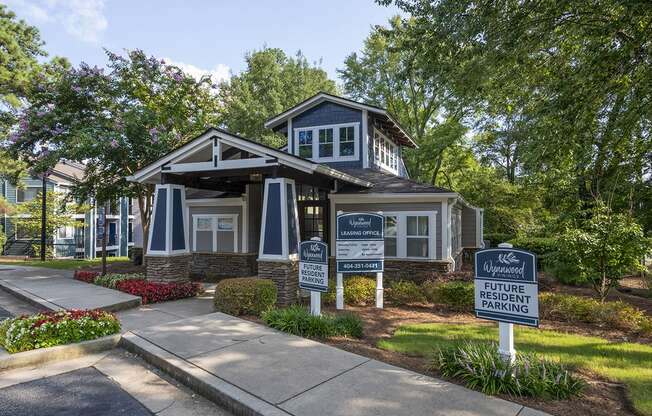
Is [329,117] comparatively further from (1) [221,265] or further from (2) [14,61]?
(2) [14,61]

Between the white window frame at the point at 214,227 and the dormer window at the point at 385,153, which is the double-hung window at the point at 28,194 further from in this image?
the dormer window at the point at 385,153

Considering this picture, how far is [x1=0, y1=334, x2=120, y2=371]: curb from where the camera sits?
5207 millimetres

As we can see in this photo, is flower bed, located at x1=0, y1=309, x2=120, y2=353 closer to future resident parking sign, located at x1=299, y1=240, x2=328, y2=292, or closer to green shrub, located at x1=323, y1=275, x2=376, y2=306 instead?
future resident parking sign, located at x1=299, y1=240, x2=328, y2=292

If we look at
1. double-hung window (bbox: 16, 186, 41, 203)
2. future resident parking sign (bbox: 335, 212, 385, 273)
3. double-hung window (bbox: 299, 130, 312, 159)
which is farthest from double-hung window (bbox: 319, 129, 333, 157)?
double-hung window (bbox: 16, 186, 41, 203)

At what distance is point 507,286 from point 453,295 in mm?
4646

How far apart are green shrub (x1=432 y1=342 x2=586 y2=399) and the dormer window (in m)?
11.3

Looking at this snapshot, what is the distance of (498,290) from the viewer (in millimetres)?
4965

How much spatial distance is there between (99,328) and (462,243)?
1641 centimetres

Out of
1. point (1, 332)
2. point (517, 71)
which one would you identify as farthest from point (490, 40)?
point (1, 332)

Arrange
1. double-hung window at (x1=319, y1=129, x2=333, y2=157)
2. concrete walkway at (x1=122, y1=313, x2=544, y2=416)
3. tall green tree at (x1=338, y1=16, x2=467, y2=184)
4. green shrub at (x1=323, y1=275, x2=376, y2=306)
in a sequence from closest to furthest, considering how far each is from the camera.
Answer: concrete walkway at (x1=122, y1=313, x2=544, y2=416)
green shrub at (x1=323, y1=275, x2=376, y2=306)
double-hung window at (x1=319, y1=129, x2=333, y2=157)
tall green tree at (x1=338, y1=16, x2=467, y2=184)

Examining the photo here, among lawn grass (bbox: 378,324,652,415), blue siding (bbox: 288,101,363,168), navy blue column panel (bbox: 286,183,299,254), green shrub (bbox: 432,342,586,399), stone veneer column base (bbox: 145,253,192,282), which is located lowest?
lawn grass (bbox: 378,324,652,415)

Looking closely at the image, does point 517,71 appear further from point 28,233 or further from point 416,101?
point 28,233

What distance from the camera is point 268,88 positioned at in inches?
1154

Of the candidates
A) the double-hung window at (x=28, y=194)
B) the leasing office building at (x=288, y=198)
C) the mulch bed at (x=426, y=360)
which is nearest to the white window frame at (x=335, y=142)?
the leasing office building at (x=288, y=198)
